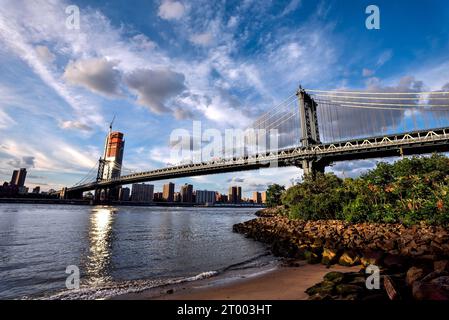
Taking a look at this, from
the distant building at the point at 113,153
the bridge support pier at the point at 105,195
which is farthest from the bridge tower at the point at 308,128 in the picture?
the distant building at the point at 113,153

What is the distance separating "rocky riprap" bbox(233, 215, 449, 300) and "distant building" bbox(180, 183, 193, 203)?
155m

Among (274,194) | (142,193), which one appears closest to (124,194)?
(142,193)

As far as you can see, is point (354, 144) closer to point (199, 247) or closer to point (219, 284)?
point (199, 247)

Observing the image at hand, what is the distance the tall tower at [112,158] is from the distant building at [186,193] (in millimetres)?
45416

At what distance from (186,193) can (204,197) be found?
2416cm

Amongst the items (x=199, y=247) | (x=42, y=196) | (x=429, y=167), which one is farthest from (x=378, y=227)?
(x=42, y=196)

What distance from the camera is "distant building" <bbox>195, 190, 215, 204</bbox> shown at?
187 metres

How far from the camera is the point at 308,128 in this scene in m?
50.1

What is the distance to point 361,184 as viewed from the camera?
19.8 meters

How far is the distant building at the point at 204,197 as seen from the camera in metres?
187

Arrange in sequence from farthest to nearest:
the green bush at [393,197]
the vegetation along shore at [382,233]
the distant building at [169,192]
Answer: the distant building at [169,192] → the green bush at [393,197] → the vegetation along shore at [382,233]

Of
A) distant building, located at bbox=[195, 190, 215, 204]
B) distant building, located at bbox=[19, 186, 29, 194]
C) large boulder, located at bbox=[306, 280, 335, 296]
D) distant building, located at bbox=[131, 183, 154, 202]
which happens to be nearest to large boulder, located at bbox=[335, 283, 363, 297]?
large boulder, located at bbox=[306, 280, 335, 296]

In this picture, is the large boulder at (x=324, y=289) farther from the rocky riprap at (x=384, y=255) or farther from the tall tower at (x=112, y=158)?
the tall tower at (x=112, y=158)

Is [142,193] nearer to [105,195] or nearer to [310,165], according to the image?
[105,195]
